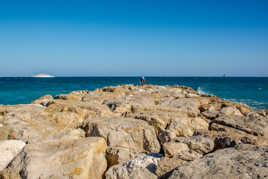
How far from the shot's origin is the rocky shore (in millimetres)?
3928

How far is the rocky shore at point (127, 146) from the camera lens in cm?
393

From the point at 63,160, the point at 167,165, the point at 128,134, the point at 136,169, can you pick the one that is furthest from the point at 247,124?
the point at 63,160

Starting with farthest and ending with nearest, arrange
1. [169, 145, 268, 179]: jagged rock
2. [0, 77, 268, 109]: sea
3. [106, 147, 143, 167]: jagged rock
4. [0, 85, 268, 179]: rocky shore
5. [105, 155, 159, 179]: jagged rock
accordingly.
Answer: [0, 77, 268, 109]: sea < [106, 147, 143, 167]: jagged rock < [105, 155, 159, 179]: jagged rock < [0, 85, 268, 179]: rocky shore < [169, 145, 268, 179]: jagged rock

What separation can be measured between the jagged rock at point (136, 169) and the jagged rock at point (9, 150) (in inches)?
94.4

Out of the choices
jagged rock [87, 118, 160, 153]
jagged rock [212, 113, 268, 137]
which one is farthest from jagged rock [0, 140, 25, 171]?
jagged rock [212, 113, 268, 137]

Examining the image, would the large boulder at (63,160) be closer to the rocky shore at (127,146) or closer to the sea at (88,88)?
the rocky shore at (127,146)

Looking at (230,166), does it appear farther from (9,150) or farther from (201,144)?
(9,150)

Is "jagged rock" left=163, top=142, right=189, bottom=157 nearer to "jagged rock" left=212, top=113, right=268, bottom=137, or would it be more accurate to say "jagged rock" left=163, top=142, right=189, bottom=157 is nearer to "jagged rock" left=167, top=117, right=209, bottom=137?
"jagged rock" left=167, top=117, right=209, bottom=137

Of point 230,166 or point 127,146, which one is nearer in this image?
point 230,166

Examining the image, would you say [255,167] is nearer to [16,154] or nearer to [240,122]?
[240,122]

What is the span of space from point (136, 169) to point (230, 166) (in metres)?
1.78

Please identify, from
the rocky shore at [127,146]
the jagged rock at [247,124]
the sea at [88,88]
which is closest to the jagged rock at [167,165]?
the rocky shore at [127,146]

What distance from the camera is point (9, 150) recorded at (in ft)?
17.9

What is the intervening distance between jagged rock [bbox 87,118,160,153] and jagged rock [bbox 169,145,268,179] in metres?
2.03
